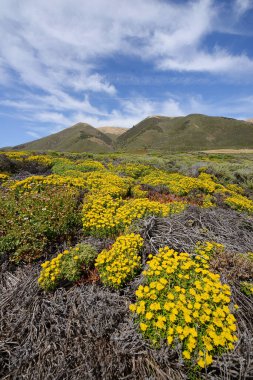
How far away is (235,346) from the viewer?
95.8 inches

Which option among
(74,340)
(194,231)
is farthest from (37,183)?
(74,340)

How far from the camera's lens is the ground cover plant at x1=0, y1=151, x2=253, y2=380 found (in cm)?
246

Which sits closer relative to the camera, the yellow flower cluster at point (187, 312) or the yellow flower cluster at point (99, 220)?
the yellow flower cluster at point (187, 312)

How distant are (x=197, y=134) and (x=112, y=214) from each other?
151 meters

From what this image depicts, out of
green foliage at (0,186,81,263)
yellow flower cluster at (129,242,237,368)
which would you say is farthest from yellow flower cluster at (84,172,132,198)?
yellow flower cluster at (129,242,237,368)

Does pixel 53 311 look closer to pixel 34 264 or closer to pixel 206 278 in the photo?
pixel 34 264

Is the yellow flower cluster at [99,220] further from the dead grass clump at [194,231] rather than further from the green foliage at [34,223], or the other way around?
the dead grass clump at [194,231]

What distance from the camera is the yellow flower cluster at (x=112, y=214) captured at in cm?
495

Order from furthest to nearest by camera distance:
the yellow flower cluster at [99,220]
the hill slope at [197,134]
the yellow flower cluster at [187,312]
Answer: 1. the hill slope at [197,134]
2. the yellow flower cluster at [99,220]
3. the yellow flower cluster at [187,312]

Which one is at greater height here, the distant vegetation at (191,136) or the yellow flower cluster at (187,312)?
the distant vegetation at (191,136)

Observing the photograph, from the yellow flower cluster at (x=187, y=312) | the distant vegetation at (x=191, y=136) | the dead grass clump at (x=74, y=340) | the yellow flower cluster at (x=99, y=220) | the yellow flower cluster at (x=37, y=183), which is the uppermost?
the distant vegetation at (x=191, y=136)

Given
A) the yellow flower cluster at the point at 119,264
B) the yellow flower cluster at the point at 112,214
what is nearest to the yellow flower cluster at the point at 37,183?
the yellow flower cluster at the point at 112,214

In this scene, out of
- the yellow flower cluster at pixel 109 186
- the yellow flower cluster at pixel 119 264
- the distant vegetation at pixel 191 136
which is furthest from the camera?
the distant vegetation at pixel 191 136

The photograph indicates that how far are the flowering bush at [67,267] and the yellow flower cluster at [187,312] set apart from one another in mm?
1245
